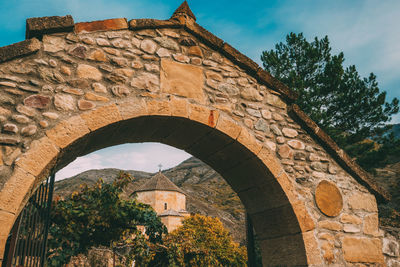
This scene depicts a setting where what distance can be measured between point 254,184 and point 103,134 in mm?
1800

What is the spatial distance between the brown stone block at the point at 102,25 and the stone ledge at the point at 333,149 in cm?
214

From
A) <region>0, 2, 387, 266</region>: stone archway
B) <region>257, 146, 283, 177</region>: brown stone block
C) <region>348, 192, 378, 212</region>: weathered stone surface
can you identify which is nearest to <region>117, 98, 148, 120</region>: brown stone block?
<region>0, 2, 387, 266</region>: stone archway

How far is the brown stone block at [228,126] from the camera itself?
130 inches

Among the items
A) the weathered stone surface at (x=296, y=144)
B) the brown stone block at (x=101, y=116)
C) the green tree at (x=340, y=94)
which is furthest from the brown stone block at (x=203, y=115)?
the green tree at (x=340, y=94)

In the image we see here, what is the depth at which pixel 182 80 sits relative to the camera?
329 centimetres

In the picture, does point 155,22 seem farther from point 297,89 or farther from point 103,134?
point 297,89

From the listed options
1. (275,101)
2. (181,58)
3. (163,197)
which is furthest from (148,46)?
(163,197)

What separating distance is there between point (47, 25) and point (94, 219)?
2795mm

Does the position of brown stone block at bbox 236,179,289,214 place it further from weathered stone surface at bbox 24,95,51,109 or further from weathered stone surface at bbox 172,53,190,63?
weathered stone surface at bbox 24,95,51,109

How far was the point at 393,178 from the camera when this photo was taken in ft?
58.4

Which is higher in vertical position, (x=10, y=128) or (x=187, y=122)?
(x=187, y=122)

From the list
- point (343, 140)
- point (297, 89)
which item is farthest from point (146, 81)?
point (343, 140)

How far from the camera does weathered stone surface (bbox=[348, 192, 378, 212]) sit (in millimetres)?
3734

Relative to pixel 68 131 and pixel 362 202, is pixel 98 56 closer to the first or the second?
pixel 68 131
